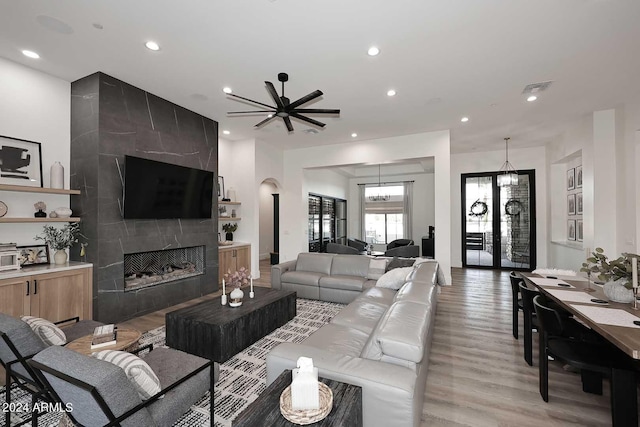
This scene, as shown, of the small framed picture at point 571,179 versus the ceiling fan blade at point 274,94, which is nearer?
the ceiling fan blade at point 274,94

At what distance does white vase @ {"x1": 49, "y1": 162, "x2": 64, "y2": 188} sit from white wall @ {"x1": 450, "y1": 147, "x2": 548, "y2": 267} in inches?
355

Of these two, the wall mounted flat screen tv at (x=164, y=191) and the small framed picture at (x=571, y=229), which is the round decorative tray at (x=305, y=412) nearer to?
the wall mounted flat screen tv at (x=164, y=191)

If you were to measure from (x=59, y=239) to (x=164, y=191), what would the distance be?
1479 mm

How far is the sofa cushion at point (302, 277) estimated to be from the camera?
5078mm

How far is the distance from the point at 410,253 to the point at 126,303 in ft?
19.6

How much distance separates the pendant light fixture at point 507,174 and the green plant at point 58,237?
31.9ft

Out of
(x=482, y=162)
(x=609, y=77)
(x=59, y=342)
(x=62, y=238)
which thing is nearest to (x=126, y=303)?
(x=62, y=238)

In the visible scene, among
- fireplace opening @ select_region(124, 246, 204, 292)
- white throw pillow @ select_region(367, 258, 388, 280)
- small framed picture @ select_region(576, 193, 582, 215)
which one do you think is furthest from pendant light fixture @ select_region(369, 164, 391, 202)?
fireplace opening @ select_region(124, 246, 204, 292)

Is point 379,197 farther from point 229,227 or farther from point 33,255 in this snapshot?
point 33,255

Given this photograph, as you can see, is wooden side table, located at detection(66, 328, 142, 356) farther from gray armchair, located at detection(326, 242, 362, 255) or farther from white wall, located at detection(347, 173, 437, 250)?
white wall, located at detection(347, 173, 437, 250)

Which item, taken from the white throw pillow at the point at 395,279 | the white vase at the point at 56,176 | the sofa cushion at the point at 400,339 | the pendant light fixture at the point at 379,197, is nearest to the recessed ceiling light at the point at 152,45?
the white vase at the point at 56,176

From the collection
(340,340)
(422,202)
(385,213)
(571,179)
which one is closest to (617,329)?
(340,340)

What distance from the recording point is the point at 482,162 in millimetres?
8227

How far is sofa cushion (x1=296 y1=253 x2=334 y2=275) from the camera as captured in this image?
5441 mm
